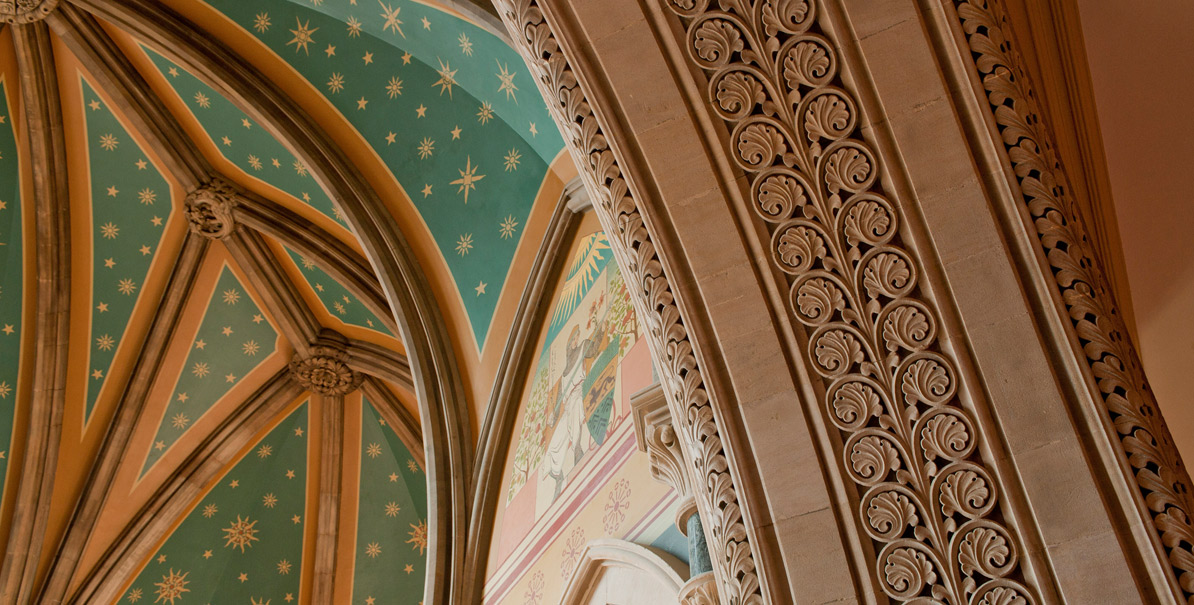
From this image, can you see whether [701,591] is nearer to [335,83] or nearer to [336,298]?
[335,83]

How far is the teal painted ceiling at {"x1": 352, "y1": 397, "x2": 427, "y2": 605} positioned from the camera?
980 cm

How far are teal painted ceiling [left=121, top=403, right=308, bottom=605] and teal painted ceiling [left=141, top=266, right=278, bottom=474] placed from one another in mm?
628

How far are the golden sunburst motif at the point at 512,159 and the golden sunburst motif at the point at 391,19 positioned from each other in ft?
2.71

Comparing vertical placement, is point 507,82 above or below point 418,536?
above

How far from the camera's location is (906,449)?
2.27 metres

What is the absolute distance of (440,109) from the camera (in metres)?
6.20

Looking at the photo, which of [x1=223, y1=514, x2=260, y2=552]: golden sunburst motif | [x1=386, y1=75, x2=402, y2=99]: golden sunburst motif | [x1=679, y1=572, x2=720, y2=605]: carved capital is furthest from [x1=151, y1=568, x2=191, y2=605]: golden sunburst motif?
[x1=679, y1=572, x2=720, y2=605]: carved capital

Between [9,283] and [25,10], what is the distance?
8.16 feet

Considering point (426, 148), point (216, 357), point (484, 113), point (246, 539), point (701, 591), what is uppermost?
point (216, 357)

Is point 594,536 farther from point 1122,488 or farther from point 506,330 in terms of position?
point 1122,488

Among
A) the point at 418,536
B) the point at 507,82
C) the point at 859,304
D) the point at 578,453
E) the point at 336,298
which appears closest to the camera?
the point at 859,304

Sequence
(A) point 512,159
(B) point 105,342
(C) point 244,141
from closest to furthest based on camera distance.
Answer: (A) point 512,159 → (C) point 244,141 → (B) point 105,342

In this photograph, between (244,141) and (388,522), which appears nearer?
(244,141)

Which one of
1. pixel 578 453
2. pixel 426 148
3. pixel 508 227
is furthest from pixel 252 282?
pixel 578 453
